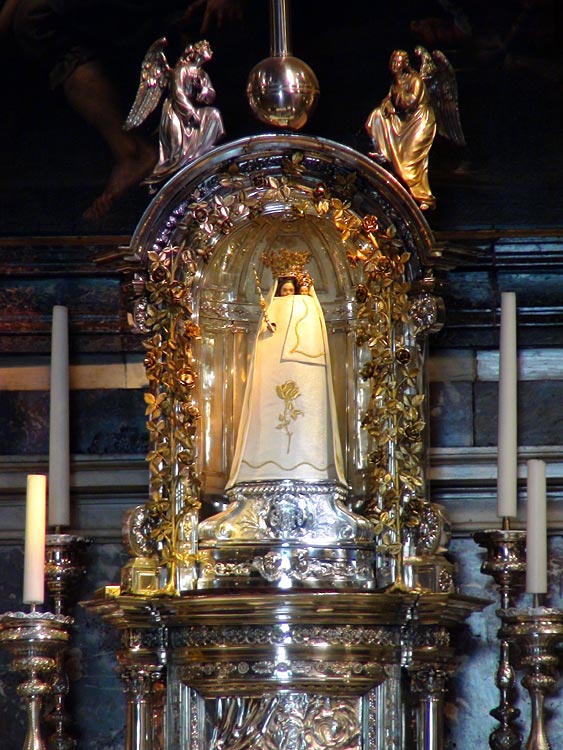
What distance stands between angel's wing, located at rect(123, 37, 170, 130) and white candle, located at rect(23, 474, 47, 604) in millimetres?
1610

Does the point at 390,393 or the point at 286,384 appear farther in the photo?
the point at 286,384

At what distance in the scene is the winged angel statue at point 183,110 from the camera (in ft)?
24.7

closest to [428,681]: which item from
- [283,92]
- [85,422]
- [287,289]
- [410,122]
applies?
[287,289]

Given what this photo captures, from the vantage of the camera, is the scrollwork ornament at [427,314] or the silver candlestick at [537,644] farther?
Answer: the scrollwork ornament at [427,314]

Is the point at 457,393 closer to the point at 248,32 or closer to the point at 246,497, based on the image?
the point at 246,497

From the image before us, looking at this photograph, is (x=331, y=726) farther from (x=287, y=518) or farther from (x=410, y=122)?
(x=410, y=122)

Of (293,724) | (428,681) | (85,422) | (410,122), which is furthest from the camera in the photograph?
(85,422)

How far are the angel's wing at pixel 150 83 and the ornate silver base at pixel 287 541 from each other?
1640 mm

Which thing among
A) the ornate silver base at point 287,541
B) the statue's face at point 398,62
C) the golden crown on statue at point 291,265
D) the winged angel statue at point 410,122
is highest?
the statue's face at point 398,62

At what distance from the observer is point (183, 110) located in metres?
7.55

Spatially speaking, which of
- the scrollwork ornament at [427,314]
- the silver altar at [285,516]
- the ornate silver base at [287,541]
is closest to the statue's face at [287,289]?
the silver altar at [285,516]

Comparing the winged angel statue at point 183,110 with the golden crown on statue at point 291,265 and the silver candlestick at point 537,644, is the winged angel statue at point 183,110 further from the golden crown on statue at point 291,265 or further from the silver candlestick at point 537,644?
the silver candlestick at point 537,644

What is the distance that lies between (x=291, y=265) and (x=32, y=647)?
1780 mm

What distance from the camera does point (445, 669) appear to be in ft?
23.4
